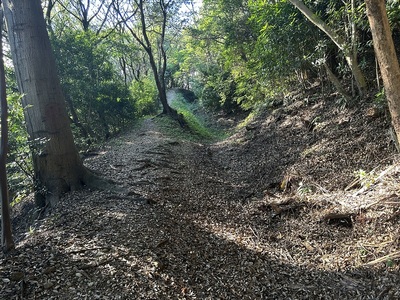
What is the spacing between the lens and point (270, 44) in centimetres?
867

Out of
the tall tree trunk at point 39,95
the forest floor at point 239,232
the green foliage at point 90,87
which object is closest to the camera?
the forest floor at point 239,232

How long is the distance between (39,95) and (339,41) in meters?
5.95

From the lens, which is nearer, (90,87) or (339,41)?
(339,41)

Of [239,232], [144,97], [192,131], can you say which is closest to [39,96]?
[239,232]

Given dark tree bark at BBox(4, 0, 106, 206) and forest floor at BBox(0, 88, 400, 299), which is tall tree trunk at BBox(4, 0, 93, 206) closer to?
dark tree bark at BBox(4, 0, 106, 206)

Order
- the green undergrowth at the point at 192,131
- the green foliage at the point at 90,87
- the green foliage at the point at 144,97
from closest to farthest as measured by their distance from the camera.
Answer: the green foliage at the point at 90,87
the green undergrowth at the point at 192,131
the green foliage at the point at 144,97

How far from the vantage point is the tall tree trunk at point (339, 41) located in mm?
6090

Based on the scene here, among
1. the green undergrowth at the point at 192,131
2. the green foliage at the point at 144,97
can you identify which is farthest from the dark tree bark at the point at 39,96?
the green foliage at the point at 144,97

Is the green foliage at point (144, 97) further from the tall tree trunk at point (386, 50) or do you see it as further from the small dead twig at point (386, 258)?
the small dead twig at point (386, 258)

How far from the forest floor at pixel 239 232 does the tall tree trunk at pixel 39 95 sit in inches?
18.5

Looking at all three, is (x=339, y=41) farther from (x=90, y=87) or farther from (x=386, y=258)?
(x=90, y=87)

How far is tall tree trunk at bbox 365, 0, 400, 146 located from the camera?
3.45 m

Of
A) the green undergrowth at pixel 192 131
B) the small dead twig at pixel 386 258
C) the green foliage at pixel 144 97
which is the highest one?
the green foliage at pixel 144 97

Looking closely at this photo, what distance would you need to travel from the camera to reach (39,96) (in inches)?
198
